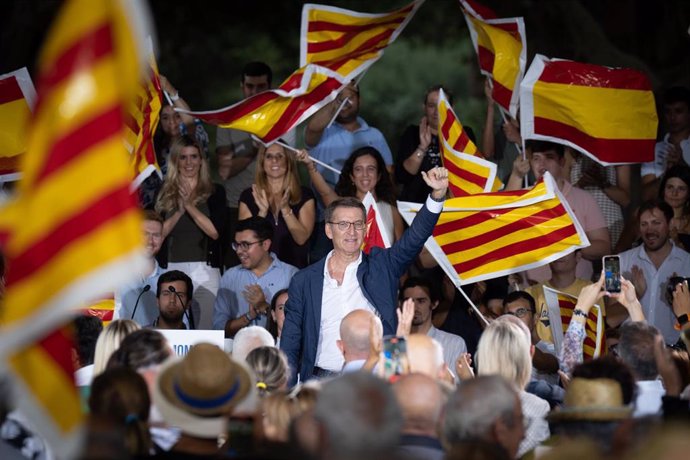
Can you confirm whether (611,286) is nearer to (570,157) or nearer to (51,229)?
(570,157)

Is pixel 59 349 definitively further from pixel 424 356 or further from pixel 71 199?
pixel 424 356

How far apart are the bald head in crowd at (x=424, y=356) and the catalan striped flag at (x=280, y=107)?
4828mm

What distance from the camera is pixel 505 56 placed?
37.9ft

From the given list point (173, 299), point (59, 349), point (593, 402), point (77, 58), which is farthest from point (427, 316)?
point (77, 58)

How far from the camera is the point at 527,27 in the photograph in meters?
17.2

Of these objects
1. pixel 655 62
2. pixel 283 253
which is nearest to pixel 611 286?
pixel 283 253

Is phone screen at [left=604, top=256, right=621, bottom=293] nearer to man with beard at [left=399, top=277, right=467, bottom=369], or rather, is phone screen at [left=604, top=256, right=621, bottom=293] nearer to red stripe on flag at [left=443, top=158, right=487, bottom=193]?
man with beard at [left=399, top=277, right=467, bottom=369]

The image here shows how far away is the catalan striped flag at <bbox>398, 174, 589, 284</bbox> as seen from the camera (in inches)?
404

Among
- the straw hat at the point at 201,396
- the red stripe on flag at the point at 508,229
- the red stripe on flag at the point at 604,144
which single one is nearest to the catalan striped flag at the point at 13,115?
the red stripe on flag at the point at 508,229

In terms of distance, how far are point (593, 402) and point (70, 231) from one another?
98.5 inches

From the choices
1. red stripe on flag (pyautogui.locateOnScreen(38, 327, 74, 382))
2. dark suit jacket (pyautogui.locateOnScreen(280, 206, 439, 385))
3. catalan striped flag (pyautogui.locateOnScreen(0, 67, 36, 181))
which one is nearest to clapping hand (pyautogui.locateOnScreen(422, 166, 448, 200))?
dark suit jacket (pyautogui.locateOnScreen(280, 206, 439, 385))

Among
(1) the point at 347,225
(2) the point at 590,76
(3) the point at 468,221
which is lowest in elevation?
(3) the point at 468,221

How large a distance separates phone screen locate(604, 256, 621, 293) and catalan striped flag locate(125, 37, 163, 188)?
3.88 meters

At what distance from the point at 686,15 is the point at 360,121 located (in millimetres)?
6318
